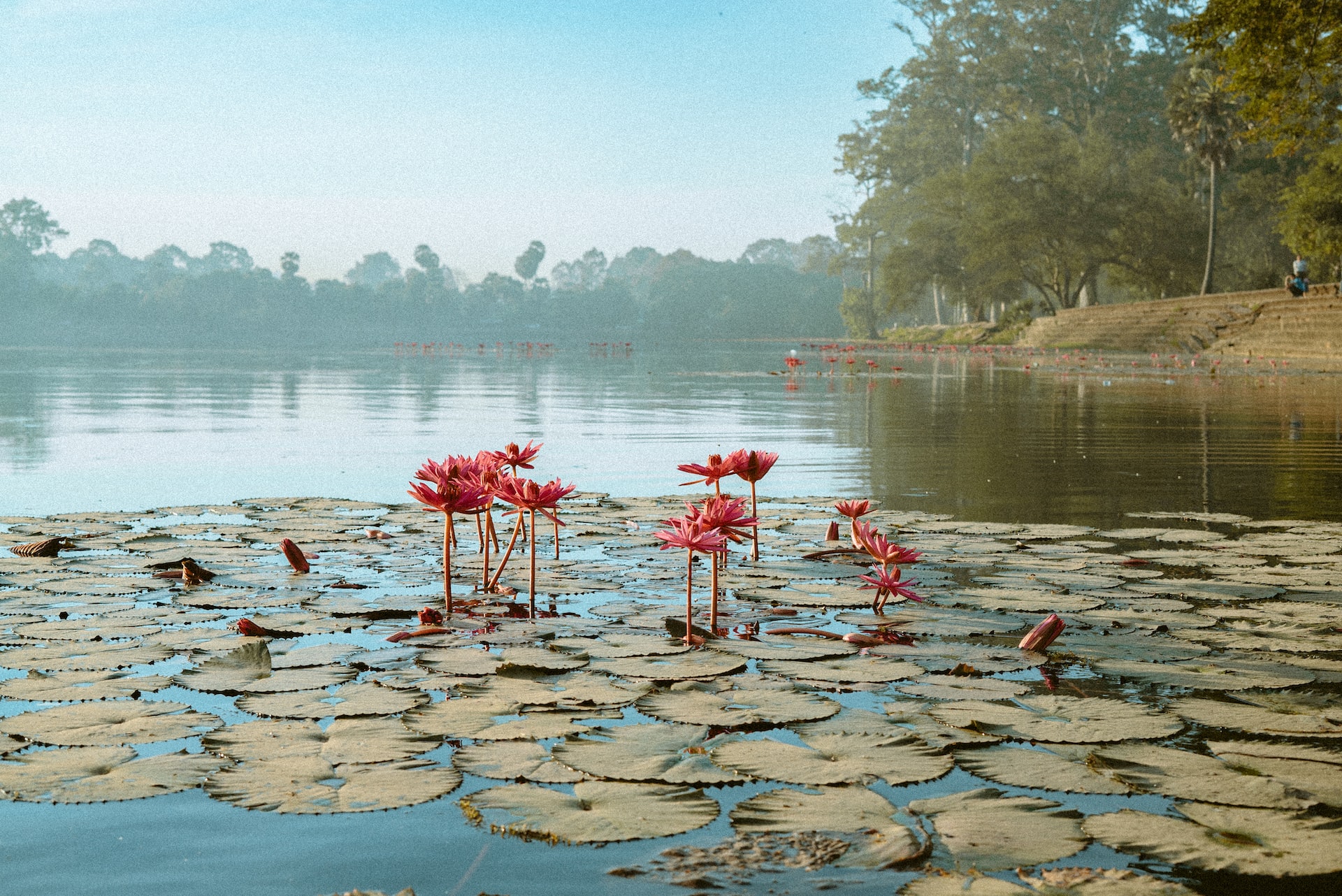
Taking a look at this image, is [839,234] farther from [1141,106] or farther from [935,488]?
[935,488]

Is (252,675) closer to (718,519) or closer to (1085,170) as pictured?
(718,519)

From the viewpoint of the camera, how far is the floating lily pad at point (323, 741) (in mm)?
2953

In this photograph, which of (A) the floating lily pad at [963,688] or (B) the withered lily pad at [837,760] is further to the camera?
(A) the floating lily pad at [963,688]

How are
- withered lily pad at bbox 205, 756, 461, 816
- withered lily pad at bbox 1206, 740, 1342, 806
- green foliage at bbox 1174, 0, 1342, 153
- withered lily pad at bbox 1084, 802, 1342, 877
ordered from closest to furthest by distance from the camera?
withered lily pad at bbox 1084, 802, 1342, 877 → withered lily pad at bbox 205, 756, 461, 816 → withered lily pad at bbox 1206, 740, 1342, 806 → green foliage at bbox 1174, 0, 1342, 153

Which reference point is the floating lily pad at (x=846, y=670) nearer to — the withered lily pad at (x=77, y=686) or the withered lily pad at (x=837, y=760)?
the withered lily pad at (x=837, y=760)

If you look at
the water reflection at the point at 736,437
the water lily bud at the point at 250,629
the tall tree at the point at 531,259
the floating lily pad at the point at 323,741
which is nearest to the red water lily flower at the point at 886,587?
the floating lily pad at the point at 323,741

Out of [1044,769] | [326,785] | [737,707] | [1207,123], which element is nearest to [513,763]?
[326,785]

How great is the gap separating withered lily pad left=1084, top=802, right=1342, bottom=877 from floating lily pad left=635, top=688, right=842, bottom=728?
0.93 meters

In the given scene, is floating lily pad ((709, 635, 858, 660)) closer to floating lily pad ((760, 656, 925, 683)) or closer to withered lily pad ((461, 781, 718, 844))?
floating lily pad ((760, 656, 925, 683))

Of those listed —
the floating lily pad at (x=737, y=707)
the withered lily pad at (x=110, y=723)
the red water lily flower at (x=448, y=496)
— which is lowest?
the floating lily pad at (x=737, y=707)

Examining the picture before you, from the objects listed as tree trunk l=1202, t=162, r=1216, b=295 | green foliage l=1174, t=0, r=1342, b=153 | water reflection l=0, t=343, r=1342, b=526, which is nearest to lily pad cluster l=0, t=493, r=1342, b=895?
water reflection l=0, t=343, r=1342, b=526

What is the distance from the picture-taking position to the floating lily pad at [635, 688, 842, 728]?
328 cm

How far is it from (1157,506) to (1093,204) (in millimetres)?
48323

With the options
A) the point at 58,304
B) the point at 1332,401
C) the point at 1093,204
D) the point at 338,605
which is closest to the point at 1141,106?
the point at 1093,204
